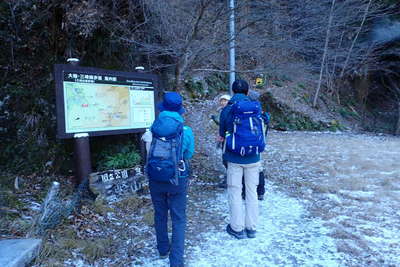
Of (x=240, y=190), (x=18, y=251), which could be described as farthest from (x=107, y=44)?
(x=18, y=251)

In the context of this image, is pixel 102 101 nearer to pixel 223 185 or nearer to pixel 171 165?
pixel 171 165

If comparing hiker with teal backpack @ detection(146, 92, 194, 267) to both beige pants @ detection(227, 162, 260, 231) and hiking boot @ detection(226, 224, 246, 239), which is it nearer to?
beige pants @ detection(227, 162, 260, 231)

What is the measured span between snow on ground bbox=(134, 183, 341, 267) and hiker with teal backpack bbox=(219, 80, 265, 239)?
0.62 ft

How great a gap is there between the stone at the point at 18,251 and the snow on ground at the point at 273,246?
1.01 meters

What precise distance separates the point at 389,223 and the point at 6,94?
5.71 m

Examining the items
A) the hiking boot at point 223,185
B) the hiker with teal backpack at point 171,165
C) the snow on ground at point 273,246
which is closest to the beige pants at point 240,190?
the snow on ground at point 273,246

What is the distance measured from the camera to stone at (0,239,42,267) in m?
2.54

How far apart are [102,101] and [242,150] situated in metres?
2.15

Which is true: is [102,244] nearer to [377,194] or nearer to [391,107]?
[377,194]

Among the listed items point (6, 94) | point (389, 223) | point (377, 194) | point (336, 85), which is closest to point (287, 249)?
point (389, 223)

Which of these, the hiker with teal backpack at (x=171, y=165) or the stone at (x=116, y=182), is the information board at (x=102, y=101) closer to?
the stone at (x=116, y=182)

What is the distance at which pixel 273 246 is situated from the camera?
331cm

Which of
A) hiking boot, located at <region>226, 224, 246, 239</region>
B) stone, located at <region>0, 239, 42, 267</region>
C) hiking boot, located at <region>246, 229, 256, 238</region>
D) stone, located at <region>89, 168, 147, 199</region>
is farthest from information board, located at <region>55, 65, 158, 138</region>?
hiking boot, located at <region>246, 229, 256, 238</region>

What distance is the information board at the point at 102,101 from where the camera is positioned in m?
3.84
